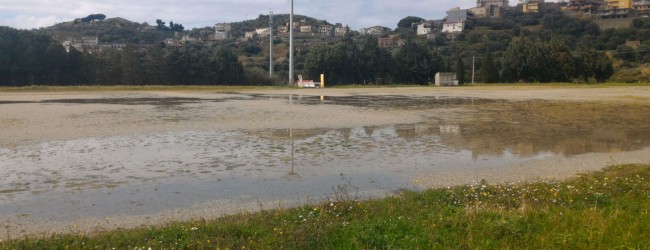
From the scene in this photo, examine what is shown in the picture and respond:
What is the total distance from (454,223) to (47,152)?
435 inches

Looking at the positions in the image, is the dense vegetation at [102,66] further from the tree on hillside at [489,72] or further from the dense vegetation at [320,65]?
the tree on hillside at [489,72]

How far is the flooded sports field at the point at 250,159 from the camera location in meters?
8.27

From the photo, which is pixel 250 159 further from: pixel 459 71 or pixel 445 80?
pixel 459 71

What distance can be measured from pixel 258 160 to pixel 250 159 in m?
0.24

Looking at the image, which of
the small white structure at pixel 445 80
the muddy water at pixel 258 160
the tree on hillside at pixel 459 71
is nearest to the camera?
the muddy water at pixel 258 160

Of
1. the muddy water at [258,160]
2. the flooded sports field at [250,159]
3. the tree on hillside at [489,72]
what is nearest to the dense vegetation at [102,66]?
the tree on hillside at [489,72]

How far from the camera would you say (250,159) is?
12477mm

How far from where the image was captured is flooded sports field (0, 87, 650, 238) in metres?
8.27

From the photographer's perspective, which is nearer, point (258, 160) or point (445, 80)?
point (258, 160)

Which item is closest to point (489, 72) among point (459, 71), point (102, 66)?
point (459, 71)

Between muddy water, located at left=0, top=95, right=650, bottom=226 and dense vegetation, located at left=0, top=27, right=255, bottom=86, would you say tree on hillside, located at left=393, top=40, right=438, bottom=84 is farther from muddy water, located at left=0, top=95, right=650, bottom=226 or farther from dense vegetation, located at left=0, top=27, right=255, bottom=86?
muddy water, located at left=0, top=95, right=650, bottom=226

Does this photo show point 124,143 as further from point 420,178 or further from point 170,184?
point 420,178

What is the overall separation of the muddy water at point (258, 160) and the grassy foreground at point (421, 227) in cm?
184

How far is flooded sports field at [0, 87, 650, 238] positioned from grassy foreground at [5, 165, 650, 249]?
4.03 ft
